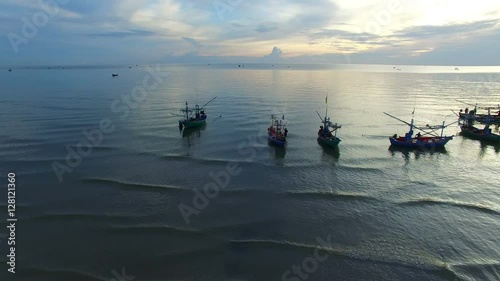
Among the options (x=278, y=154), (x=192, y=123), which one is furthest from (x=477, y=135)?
(x=192, y=123)

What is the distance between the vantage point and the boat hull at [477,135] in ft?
168

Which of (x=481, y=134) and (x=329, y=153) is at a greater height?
(x=481, y=134)

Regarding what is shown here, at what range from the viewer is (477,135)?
53.8 m

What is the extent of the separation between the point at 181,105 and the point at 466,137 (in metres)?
65.8

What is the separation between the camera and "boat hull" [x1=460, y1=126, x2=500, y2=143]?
51.3 m

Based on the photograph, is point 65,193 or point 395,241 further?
point 65,193

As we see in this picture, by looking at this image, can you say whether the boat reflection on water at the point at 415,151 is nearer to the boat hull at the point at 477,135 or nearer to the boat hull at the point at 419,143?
the boat hull at the point at 419,143

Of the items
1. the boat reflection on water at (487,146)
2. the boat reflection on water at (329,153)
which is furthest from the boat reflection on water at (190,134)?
the boat reflection on water at (487,146)

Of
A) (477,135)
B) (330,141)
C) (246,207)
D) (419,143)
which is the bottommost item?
(246,207)

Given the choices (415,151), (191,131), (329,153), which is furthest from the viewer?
(191,131)

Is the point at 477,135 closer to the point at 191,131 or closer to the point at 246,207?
the point at 246,207

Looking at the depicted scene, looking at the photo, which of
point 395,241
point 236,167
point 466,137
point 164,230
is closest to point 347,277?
point 395,241

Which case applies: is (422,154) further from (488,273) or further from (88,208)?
(88,208)

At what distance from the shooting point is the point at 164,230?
79.3 feet
